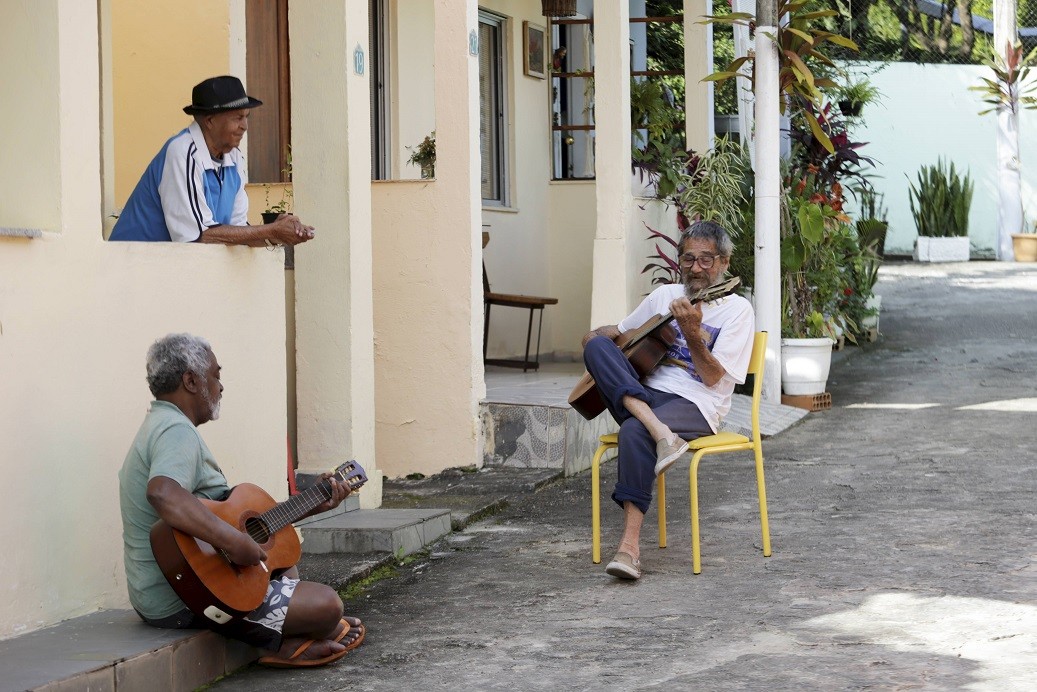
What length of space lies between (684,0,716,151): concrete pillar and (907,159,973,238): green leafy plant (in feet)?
32.4

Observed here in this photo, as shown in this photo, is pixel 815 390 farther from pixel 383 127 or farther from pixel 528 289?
pixel 383 127

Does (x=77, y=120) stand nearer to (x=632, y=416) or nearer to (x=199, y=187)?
(x=199, y=187)

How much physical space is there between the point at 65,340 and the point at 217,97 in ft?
4.08

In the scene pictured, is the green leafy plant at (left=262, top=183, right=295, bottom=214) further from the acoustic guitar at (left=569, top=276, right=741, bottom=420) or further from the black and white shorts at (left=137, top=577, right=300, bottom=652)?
the black and white shorts at (left=137, top=577, right=300, bottom=652)

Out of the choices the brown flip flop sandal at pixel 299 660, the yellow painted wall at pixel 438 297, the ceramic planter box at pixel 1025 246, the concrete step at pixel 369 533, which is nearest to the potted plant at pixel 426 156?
the yellow painted wall at pixel 438 297

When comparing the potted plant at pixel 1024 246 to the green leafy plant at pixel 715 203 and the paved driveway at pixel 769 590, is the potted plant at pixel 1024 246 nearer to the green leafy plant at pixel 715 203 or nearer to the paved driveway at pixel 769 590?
the green leafy plant at pixel 715 203

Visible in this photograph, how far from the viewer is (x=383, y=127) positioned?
398 inches

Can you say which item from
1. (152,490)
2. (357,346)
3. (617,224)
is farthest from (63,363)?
(617,224)

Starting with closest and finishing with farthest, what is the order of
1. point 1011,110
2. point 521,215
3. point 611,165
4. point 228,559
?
point 228,559, point 611,165, point 521,215, point 1011,110

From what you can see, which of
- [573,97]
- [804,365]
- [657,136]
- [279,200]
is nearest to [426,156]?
[279,200]

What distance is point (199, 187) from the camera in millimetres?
5367

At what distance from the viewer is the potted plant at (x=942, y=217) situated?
20250mm

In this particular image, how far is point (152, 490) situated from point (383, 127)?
630 centimetres

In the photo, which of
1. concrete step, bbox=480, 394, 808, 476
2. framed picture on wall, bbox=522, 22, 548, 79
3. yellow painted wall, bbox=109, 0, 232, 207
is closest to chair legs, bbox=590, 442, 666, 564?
concrete step, bbox=480, 394, 808, 476
